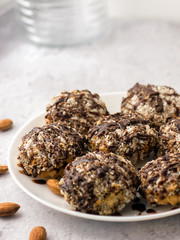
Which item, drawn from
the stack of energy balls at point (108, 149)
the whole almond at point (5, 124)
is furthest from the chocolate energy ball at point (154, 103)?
the whole almond at point (5, 124)

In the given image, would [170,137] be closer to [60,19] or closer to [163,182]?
[163,182]

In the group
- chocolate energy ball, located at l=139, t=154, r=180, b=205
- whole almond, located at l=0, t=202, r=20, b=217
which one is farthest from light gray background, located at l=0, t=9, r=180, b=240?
chocolate energy ball, located at l=139, t=154, r=180, b=205

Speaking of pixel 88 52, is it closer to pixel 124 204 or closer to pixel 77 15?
pixel 77 15

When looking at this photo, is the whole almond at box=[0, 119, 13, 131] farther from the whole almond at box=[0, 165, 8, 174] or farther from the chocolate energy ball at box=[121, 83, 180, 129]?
the chocolate energy ball at box=[121, 83, 180, 129]

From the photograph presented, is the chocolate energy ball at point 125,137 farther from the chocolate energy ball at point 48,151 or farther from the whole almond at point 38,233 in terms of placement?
the whole almond at point 38,233

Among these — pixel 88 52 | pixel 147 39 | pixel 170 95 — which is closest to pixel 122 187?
pixel 170 95

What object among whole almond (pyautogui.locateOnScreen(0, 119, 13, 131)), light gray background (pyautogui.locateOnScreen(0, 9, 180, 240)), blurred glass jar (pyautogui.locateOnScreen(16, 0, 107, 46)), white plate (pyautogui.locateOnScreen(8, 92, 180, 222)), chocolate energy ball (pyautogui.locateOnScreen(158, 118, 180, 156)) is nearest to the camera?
white plate (pyautogui.locateOnScreen(8, 92, 180, 222))
